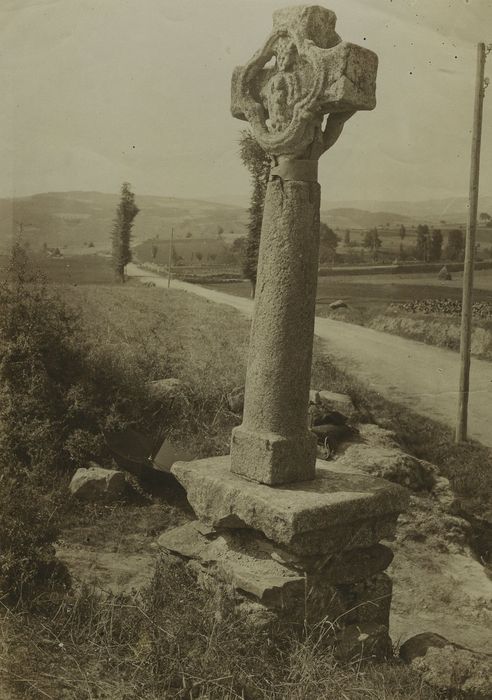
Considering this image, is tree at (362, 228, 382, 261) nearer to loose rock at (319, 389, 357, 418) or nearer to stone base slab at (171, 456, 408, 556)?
loose rock at (319, 389, 357, 418)

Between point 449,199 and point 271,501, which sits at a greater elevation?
point 449,199

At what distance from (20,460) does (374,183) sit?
7.19 metres

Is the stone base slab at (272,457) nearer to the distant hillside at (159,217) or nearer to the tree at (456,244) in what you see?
the distant hillside at (159,217)

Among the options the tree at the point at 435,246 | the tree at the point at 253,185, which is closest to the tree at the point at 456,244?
the tree at the point at 435,246

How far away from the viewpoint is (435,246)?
37.1 ft

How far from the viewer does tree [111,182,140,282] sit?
33.0 feet

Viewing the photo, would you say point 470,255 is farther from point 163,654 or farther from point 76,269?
point 163,654

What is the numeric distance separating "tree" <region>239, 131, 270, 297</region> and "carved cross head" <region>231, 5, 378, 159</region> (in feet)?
16.7

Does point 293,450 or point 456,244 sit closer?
point 293,450

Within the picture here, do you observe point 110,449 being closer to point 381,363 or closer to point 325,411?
point 325,411

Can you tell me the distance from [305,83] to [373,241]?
26.0 feet

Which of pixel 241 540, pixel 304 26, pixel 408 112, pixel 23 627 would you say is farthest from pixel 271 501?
pixel 408 112

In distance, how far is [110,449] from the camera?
7523 mm

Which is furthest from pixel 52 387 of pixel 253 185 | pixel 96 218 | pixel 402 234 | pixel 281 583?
pixel 402 234
